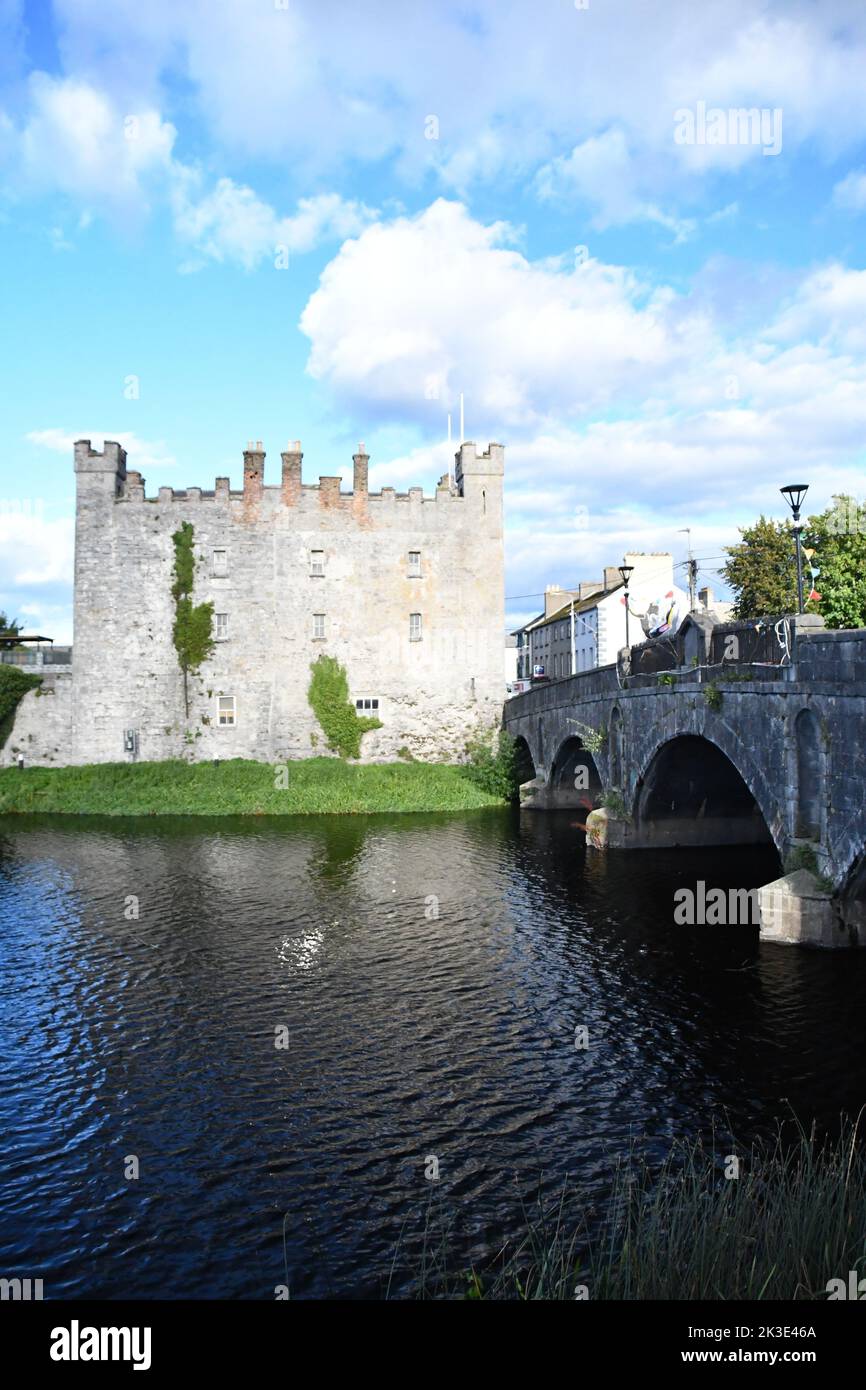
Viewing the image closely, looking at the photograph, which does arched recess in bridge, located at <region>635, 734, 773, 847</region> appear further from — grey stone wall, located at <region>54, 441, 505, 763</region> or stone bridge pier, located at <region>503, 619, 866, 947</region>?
grey stone wall, located at <region>54, 441, 505, 763</region>

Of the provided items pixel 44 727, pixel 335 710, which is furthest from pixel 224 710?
pixel 44 727

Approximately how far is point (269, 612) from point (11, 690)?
14708 mm

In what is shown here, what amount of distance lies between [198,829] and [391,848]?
10284mm

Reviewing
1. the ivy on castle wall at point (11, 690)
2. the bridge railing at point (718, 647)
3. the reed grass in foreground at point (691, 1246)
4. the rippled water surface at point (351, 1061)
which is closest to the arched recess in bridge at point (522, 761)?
the bridge railing at point (718, 647)

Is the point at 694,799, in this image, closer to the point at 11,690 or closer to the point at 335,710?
the point at 335,710

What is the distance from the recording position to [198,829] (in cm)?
3878

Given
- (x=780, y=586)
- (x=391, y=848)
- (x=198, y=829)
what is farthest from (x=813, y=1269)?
(x=780, y=586)

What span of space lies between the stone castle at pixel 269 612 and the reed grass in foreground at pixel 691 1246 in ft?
133

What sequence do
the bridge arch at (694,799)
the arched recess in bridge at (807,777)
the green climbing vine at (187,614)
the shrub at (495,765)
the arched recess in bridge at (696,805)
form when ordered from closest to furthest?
the arched recess in bridge at (807,777) < the bridge arch at (694,799) < the arched recess in bridge at (696,805) < the shrub at (495,765) < the green climbing vine at (187,614)

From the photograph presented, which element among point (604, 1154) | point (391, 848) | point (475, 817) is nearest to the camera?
point (604, 1154)

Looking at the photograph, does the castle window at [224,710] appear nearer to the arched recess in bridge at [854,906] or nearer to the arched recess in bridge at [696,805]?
the arched recess in bridge at [696,805]

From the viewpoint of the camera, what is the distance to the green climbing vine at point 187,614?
161 ft

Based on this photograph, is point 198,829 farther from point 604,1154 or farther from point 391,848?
point 604,1154

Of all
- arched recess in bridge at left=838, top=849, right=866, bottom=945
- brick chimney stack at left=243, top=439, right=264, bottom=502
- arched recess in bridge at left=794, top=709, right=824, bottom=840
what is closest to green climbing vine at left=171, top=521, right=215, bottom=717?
brick chimney stack at left=243, top=439, right=264, bottom=502
